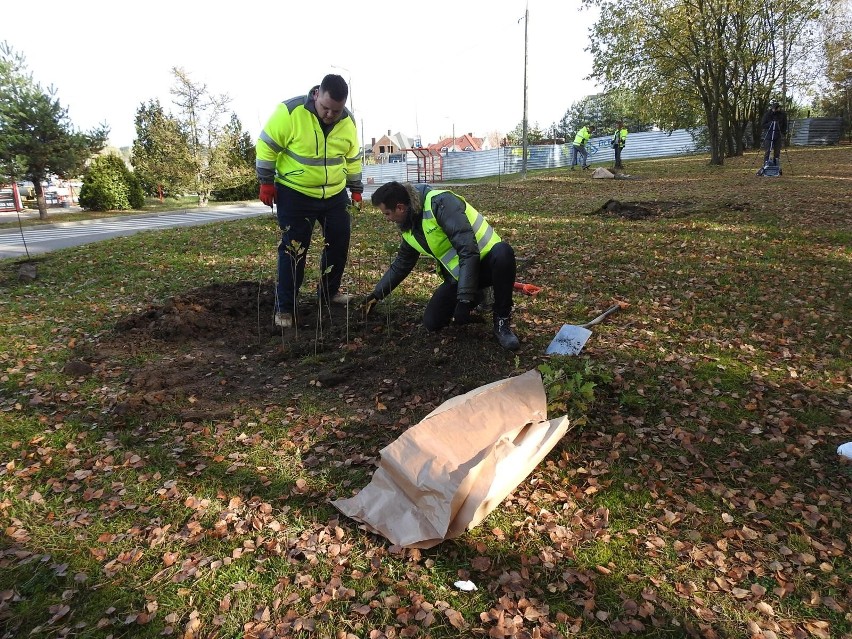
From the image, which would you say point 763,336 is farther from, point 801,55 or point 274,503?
point 801,55

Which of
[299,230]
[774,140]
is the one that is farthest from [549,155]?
[299,230]

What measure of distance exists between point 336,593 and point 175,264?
627cm

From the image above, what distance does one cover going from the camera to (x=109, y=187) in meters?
19.0

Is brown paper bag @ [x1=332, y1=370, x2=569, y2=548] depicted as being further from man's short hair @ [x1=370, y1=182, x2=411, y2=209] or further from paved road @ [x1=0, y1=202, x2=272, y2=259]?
paved road @ [x1=0, y1=202, x2=272, y2=259]

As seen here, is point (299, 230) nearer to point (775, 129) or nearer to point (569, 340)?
point (569, 340)

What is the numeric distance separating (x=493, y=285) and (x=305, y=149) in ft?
5.79

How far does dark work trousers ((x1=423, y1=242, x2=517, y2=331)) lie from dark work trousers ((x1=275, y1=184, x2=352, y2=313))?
2.97 feet

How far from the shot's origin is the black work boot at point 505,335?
13.0 ft

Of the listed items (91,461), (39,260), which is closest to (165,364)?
(91,461)

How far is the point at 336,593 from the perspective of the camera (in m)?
2.09

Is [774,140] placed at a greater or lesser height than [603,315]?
greater

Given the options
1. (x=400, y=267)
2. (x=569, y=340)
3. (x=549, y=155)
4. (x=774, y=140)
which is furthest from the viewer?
(x=549, y=155)

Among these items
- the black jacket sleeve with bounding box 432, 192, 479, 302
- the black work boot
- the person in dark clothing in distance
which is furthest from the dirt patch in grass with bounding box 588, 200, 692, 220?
the person in dark clothing in distance

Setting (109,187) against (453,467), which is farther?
(109,187)
